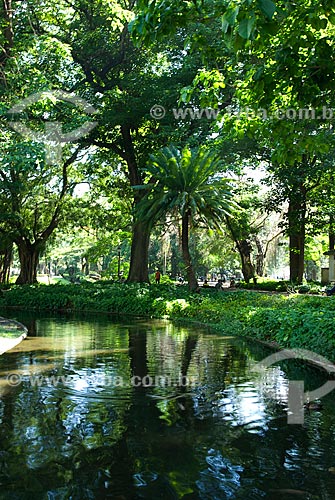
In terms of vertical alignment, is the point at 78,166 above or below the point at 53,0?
below

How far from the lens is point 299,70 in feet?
21.9

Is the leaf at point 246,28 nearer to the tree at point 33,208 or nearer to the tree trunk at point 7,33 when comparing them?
the tree trunk at point 7,33

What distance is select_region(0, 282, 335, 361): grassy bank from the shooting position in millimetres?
12327

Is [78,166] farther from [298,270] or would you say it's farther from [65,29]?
[298,270]

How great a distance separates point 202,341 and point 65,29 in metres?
18.4

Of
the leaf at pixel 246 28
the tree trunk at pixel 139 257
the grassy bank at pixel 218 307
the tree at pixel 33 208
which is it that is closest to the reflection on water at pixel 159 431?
the grassy bank at pixel 218 307

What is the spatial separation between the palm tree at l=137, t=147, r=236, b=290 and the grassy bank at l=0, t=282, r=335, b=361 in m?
3.19

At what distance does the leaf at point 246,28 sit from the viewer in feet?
11.8

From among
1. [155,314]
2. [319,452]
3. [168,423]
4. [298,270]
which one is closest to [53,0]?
[155,314]
